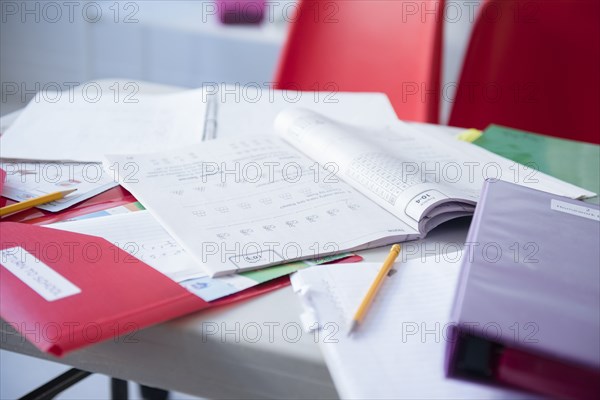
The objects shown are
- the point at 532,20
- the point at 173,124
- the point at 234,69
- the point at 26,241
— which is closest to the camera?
the point at 26,241

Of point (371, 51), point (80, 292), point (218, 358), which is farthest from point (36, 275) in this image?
point (371, 51)

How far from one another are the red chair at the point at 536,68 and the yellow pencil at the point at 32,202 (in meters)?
1.04

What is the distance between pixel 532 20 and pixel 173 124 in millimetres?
854

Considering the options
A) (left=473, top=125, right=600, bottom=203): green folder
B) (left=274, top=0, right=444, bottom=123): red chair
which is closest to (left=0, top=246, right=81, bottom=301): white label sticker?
(left=473, top=125, right=600, bottom=203): green folder

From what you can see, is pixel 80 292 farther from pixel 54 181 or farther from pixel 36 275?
pixel 54 181

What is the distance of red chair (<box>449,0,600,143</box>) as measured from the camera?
1431 millimetres

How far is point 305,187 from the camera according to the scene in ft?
2.48

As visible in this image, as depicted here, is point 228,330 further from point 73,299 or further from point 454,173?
point 454,173

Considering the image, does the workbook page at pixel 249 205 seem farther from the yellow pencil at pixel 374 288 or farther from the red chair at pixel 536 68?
the red chair at pixel 536 68

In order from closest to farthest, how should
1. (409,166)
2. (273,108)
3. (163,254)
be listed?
(163,254) < (409,166) < (273,108)

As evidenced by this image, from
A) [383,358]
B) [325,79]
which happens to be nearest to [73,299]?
[383,358]

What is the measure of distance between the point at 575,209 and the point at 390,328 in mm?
231

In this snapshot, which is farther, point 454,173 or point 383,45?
point 383,45

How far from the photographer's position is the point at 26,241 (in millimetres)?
588
